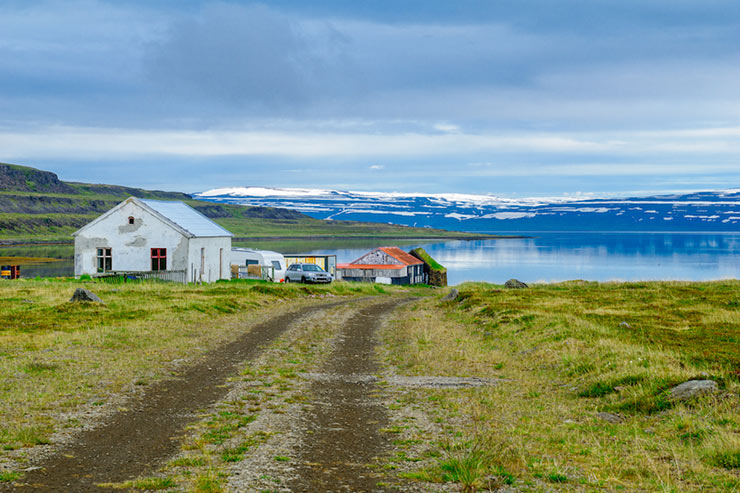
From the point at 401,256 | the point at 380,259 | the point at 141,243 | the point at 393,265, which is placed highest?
the point at 141,243

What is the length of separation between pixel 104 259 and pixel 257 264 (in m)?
16.2

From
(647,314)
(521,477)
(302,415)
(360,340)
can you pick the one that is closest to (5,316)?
(360,340)

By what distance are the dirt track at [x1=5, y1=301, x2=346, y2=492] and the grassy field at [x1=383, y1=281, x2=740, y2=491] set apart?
359cm

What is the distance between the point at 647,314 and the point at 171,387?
20861 mm

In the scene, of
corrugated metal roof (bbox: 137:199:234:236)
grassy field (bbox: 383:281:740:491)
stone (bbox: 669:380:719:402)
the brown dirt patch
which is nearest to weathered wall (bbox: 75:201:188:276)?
corrugated metal roof (bbox: 137:199:234:236)

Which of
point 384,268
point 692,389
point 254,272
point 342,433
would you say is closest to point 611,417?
point 692,389

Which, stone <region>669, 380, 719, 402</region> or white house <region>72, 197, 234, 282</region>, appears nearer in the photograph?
stone <region>669, 380, 719, 402</region>

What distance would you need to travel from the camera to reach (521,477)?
7.94 meters

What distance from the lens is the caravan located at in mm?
62250

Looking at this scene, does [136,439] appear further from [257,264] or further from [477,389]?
[257,264]

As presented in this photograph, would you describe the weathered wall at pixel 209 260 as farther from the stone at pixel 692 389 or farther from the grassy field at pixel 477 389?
the stone at pixel 692 389

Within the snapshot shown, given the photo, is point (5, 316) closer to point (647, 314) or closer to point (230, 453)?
point (230, 453)

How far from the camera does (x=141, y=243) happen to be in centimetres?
5025

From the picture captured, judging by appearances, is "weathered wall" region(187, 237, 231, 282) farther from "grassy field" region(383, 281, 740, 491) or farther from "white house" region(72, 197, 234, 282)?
"grassy field" region(383, 281, 740, 491)
